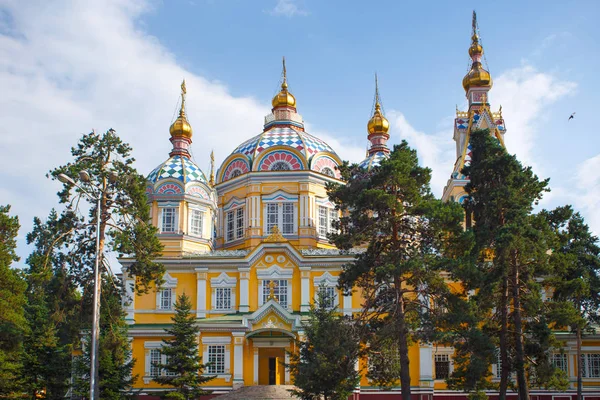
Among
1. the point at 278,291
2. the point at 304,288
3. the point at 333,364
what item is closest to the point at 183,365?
the point at 278,291

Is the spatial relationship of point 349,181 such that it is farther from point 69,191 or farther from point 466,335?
point 69,191

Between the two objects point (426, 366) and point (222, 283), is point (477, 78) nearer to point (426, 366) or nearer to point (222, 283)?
point (426, 366)

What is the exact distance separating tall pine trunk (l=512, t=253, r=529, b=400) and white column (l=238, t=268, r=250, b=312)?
50.5ft

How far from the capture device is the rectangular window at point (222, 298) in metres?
37.2

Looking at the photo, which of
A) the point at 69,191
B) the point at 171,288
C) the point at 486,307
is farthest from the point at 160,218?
the point at 486,307

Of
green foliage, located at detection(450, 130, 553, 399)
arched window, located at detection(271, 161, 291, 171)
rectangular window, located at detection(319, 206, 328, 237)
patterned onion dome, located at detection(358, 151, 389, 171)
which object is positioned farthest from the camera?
patterned onion dome, located at detection(358, 151, 389, 171)

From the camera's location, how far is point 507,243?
78.2 feet

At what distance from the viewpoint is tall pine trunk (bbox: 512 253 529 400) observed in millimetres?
24625

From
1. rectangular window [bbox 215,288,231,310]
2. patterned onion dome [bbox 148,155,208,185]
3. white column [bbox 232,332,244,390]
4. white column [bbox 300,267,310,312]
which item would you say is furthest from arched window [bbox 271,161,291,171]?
white column [bbox 232,332,244,390]

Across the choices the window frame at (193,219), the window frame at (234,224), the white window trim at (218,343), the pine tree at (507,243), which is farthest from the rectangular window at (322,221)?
the pine tree at (507,243)

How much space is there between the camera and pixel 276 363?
119ft

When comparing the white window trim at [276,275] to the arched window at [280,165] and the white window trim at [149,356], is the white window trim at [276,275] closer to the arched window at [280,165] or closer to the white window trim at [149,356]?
the white window trim at [149,356]

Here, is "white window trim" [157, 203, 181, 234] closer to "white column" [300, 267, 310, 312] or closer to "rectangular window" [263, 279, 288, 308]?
"rectangular window" [263, 279, 288, 308]

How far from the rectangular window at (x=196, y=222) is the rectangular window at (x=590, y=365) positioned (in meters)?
21.0
